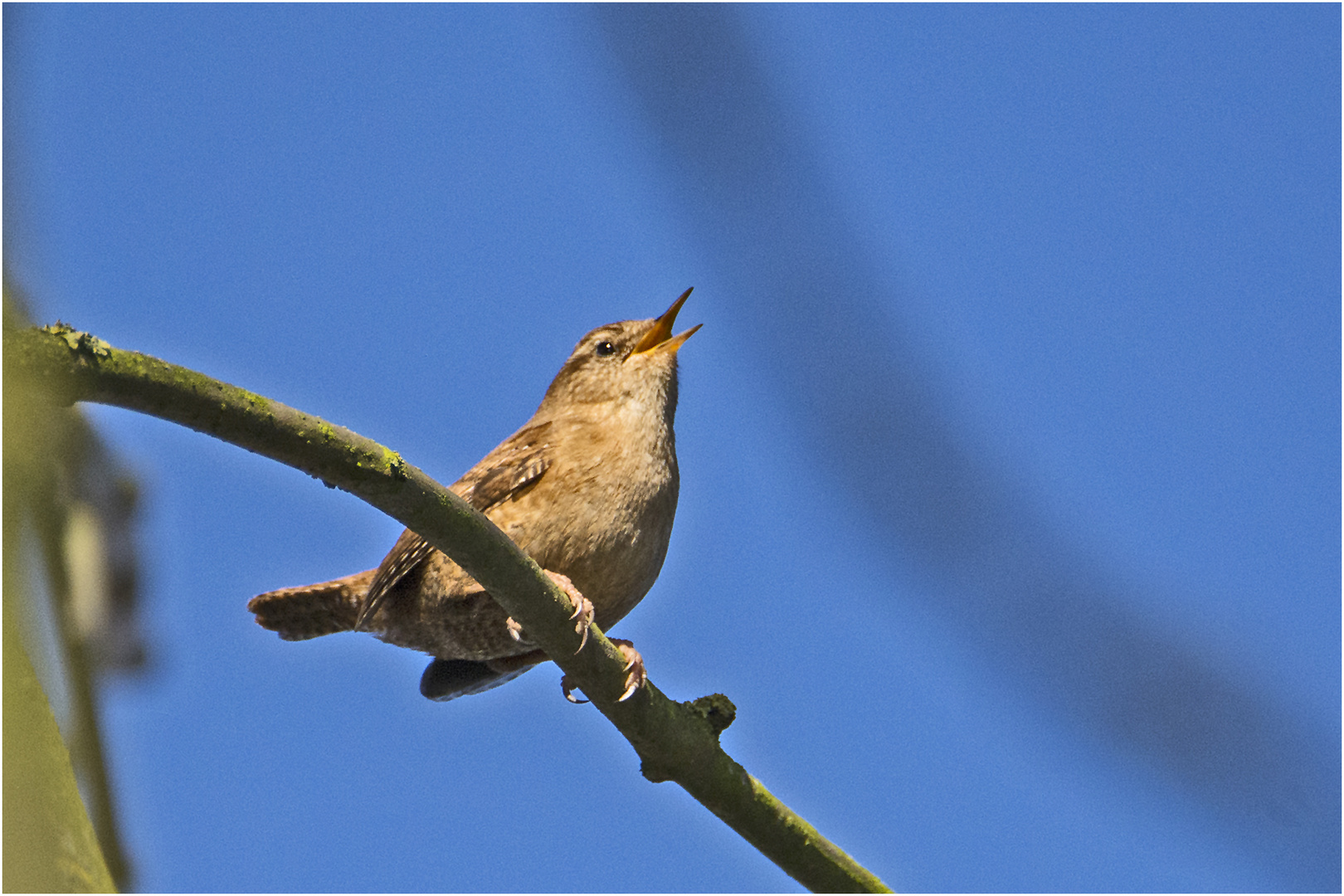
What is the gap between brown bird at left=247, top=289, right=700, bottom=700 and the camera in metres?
4.75

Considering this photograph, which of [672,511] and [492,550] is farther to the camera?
[672,511]

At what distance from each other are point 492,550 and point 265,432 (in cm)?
82

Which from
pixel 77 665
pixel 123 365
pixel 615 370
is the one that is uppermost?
pixel 615 370

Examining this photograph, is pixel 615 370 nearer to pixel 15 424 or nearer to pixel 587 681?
pixel 587 681

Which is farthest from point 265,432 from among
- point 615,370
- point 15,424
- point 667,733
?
point 615,370

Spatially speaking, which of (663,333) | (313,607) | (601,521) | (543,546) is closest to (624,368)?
(663,333)

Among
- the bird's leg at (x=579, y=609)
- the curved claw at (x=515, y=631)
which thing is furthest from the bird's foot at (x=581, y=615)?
the curved claw at (x=515, y=631)

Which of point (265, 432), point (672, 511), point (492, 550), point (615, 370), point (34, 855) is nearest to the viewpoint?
point (34, 855)

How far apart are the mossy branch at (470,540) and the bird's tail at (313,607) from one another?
1648 millimetres

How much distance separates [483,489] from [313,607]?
1.04m

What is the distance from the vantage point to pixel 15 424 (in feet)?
Answer: 5.89

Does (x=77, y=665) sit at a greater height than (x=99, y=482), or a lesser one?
lesser

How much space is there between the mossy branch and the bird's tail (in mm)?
1648

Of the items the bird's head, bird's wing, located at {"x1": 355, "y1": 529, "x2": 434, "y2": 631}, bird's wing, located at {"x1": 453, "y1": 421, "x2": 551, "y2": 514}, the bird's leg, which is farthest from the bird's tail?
the bird's leg
